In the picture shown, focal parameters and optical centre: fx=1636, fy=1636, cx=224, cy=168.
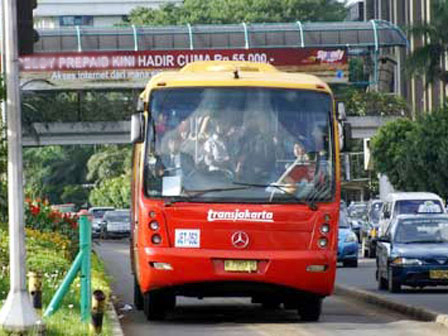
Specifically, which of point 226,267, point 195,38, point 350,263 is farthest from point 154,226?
point 195,38

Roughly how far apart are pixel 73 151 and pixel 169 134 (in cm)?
10256

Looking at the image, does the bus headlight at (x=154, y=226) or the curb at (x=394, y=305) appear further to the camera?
the curb at (x=394, y=305)

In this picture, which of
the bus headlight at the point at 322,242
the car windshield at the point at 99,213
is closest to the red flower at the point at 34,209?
the bus headlight at the point at 322,242

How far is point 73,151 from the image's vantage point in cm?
12419

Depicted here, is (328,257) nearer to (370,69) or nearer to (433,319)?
(433,319)

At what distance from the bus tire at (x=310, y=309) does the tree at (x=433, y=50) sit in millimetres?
51644

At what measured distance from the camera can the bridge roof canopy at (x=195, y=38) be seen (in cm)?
6812

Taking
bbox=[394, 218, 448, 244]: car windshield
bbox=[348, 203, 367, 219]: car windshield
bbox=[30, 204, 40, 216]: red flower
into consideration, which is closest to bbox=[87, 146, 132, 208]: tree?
bbox=[348, 203, 367, 219]: car windshield

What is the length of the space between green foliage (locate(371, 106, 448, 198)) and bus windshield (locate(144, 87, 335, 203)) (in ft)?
145

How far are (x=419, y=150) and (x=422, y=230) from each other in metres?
36.2

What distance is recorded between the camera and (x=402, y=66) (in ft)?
268

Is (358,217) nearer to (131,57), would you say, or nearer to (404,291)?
(131,57)

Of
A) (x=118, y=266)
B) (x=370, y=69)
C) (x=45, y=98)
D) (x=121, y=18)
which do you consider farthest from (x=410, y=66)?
(x=121, y=18)

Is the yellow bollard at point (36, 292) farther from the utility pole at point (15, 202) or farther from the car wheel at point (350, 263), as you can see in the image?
the car wheel at point (350, 263)
